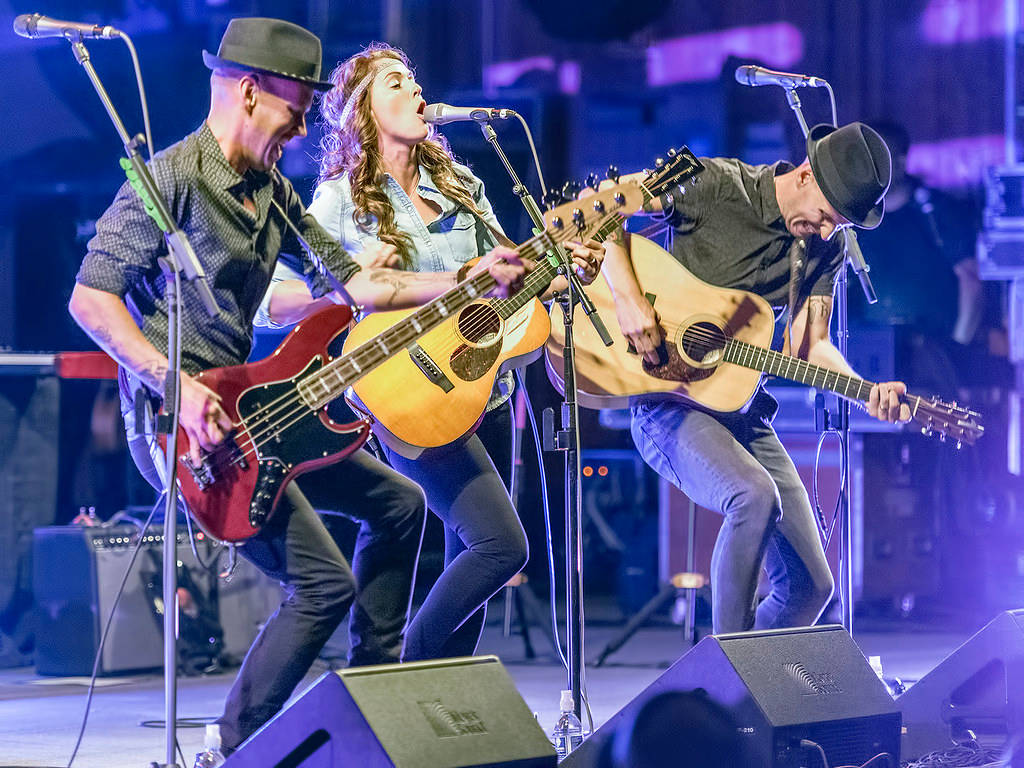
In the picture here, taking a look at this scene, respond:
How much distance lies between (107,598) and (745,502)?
3.72m

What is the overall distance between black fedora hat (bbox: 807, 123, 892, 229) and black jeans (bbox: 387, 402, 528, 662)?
63.0 inches

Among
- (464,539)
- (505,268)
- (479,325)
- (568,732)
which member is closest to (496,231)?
(479,325)

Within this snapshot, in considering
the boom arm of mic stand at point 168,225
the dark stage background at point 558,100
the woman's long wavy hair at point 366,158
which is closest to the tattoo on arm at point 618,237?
the woman's long wavy hair at point 366,158

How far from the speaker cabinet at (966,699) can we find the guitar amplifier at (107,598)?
3.66m

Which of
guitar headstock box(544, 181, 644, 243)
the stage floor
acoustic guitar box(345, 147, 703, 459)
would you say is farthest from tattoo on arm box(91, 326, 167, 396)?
the stage floor

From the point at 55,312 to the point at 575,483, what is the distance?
452 centimetres

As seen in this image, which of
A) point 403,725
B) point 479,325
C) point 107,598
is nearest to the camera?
point 403,725

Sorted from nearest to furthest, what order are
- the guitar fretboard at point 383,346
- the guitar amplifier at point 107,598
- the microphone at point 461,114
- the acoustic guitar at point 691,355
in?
the guitar fretboard at point 383,346 < the microphone at point 461,114 < the acoustic guitar at point 691,355 < the guitar amplifier at point 107,598

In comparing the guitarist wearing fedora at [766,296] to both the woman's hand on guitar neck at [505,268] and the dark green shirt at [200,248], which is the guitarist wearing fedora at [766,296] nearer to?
the woman's hand on guitar neck at [505,268]

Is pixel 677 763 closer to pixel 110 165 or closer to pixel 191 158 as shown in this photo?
pixel 191 158

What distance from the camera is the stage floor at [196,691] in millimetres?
4934

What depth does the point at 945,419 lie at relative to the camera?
497 centimetres

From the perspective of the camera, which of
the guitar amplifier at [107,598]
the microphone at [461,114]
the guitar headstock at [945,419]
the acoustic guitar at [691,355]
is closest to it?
the microphone at [461,114]

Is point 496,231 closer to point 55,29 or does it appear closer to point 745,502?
point 745,502
